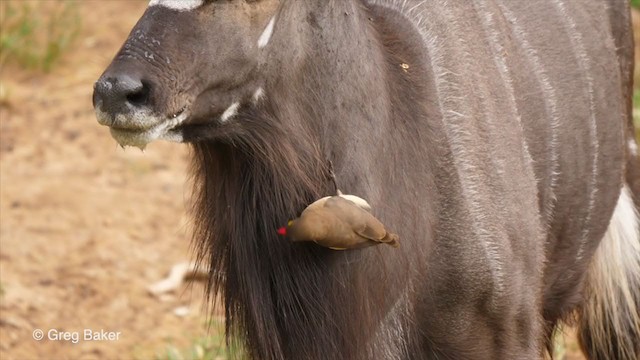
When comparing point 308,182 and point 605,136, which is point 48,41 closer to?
point 605,136

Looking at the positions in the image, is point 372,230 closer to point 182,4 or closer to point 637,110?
point 182,4

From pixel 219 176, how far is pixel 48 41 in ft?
15.9

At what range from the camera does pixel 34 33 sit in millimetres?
8148

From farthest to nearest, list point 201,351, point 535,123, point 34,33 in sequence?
1. point 34,33
2. point 201,351
3. point 535,123

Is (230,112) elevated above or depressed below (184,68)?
below

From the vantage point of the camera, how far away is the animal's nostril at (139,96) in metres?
3.06

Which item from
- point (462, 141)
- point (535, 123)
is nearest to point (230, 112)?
point (462, 141)

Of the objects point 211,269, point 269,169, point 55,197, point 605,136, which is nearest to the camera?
point 269,169

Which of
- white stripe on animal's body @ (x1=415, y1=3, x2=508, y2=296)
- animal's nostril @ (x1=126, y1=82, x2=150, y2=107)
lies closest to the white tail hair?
white stripe on animal's body @ (x1=415, y1=3, x2=508, y2=296)

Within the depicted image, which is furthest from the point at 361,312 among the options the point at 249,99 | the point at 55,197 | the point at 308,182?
the point at 55,197

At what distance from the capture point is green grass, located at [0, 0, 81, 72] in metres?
7.88

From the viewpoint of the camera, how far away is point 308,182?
11.4ft

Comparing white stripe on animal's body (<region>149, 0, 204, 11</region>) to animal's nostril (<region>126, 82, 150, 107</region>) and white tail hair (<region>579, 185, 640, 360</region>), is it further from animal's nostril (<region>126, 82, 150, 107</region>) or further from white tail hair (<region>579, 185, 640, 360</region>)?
white tail hair (<region>579, 185, 640, 360</region>)

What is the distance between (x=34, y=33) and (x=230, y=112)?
5091 mm
